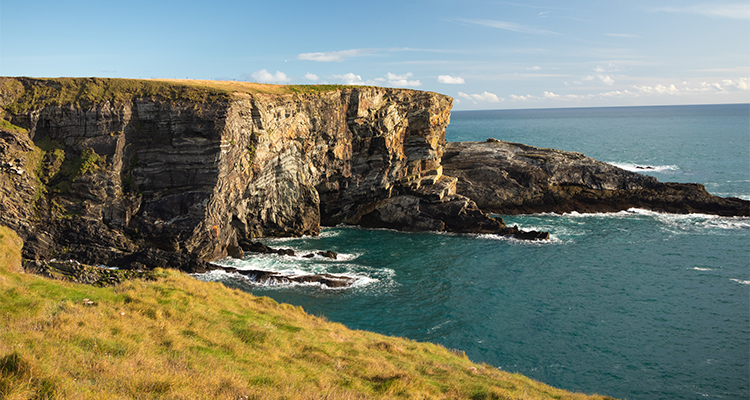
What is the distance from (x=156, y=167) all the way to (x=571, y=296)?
3659cm

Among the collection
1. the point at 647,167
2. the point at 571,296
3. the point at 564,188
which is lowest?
the point at 571,296

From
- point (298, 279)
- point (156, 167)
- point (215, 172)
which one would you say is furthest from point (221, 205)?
point (298, 279)

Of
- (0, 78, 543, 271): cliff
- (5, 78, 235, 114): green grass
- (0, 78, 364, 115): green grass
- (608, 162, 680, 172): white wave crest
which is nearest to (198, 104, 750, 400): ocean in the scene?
(0, 78, 543, 271): cliff

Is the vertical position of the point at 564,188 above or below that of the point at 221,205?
above

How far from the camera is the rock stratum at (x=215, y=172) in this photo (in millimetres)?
36344

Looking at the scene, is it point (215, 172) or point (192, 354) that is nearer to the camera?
point (192, 354)

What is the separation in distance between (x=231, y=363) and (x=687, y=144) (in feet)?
496

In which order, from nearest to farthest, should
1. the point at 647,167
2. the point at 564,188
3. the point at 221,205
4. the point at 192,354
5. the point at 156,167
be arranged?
1. the point at 192,354
2. the point at 156,167
3. the point at 221,205
4. the point at 564,188
5. the point at 647,167

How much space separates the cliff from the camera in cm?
3584

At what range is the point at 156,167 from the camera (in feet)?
130

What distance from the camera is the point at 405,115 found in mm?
57844

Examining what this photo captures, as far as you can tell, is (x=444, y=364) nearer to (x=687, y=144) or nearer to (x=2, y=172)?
(x=2, y=172)

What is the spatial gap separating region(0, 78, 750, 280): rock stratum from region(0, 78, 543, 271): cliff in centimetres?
10

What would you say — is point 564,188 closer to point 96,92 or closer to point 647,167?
point 647,167
